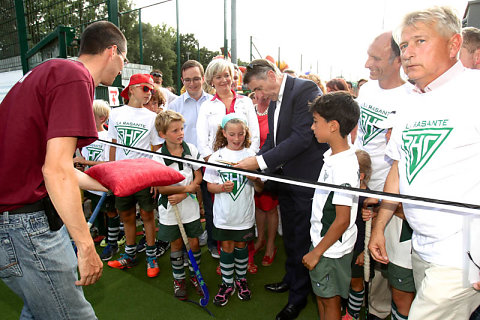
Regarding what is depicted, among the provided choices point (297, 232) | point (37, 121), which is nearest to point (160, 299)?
point (297, 232)

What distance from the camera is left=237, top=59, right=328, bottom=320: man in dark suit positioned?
243 centimetres

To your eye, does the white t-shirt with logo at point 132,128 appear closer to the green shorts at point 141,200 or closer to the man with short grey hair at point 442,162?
the green shorts at point 141,200

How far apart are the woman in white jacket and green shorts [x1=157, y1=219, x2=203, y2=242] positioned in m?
0.79

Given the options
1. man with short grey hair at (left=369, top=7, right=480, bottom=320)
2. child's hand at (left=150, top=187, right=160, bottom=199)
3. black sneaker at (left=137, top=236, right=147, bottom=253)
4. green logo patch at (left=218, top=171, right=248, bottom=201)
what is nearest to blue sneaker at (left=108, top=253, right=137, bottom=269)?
black sneaker at (left=137, top=236, right=147, bottom=253)

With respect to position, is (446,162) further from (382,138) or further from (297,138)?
(297,138)

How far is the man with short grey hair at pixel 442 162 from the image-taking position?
1.28 m

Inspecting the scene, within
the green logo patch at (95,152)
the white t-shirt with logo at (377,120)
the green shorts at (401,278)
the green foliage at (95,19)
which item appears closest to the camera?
the green shorts at (401,278)

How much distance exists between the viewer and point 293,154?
2420mm

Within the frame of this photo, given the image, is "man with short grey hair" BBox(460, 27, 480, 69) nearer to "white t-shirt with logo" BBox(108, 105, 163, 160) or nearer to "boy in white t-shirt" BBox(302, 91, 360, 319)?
"boy in white t-shirt" BBox(302, 91, 360, 319)

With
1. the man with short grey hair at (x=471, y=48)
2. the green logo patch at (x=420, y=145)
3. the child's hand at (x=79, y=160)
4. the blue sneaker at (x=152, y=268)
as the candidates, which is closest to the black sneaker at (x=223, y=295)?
the blue sneaker at (x=152, y=268)

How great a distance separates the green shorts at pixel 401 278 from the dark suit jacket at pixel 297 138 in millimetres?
826

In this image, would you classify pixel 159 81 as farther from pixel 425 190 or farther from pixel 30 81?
pixel 425 190

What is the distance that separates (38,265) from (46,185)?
412mm

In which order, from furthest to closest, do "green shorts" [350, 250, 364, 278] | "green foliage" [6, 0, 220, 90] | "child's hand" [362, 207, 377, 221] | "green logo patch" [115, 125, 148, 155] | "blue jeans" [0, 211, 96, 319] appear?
"green foliage" [6, 0, 220, 90] → "green logo patch" [115, 125, 148, 155] → "green shorts" [350, 250, 364, 278] → "child's hand" [362, 207, 377, 221] → "blue jeans" [0, 211, 96, 319]
